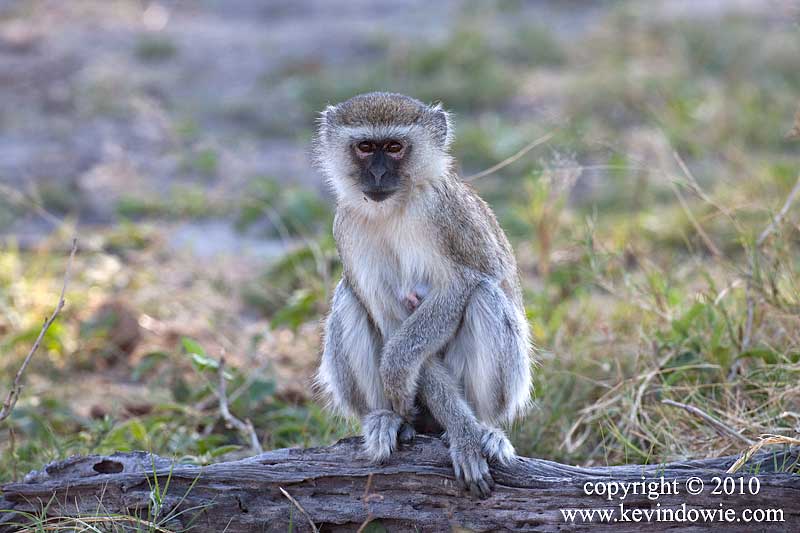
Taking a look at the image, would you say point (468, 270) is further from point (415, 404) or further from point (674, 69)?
point (674, 69)

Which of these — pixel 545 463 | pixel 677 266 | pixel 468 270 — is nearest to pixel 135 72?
pixel 677 266

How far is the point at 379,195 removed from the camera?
396cm

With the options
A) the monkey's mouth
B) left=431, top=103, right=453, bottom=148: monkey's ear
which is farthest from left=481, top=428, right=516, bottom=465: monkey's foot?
left=431, top=103, right=453, bottom=148: monkey's ear

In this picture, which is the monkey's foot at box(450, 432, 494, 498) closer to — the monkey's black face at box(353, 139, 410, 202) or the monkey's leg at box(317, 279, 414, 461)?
the monkey's leg at box(317, 279, 414, 461)

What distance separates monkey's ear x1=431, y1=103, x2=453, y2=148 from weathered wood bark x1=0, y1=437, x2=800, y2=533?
130 centimetres

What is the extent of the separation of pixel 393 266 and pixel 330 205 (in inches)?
150

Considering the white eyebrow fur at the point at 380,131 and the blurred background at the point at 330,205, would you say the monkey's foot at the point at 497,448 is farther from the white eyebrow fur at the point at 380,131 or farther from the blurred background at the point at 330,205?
the white eyebrow fur at the point at 380,131

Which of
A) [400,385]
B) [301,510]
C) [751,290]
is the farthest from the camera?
[751,290]

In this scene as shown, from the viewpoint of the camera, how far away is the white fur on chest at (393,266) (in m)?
3.99

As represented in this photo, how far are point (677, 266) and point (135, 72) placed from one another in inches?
288

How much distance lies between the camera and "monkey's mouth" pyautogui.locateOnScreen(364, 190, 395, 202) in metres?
3.96

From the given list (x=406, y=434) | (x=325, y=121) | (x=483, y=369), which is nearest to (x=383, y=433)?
(x=406, y=434)

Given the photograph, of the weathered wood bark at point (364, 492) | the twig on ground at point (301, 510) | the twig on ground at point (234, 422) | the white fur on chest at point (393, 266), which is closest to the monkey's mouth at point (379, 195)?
the white fur on chest at point (393, 266)

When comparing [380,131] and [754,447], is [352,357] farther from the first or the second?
[754,447]
